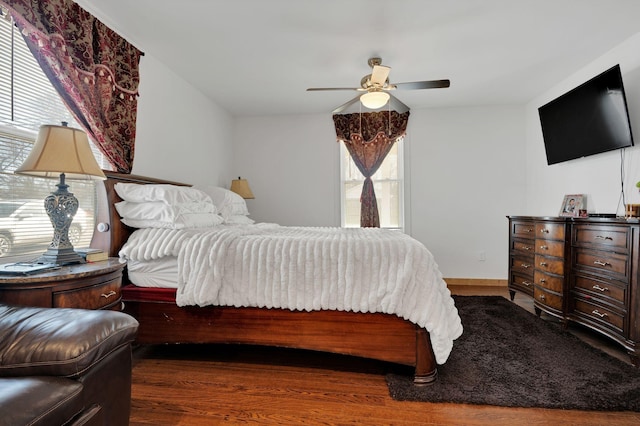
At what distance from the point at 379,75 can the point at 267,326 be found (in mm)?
2158

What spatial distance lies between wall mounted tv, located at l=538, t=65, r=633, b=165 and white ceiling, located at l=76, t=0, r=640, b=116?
0.38 m

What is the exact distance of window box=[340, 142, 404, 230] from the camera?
4.47 m

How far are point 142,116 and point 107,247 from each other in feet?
Result: 4.20

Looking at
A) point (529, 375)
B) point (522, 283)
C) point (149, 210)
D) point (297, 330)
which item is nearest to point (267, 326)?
point (297, 330)

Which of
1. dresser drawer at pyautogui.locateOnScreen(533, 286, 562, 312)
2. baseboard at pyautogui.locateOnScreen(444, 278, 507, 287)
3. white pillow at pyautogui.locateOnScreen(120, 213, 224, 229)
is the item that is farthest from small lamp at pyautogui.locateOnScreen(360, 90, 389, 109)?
baseboard at pyautogui.locateOnScreen(444, 278, 507, 287)

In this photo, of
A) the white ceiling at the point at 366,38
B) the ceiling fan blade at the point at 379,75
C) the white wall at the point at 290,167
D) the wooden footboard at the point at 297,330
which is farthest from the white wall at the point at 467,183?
the wooden footboard at the point at 297,330

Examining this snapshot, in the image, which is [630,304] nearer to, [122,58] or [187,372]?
[187,372]

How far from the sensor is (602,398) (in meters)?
1.62

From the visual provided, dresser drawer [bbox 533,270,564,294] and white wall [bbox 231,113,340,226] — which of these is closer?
dresser drawer [bbox 533,270,564,294]

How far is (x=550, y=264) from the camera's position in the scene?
8.97 ft

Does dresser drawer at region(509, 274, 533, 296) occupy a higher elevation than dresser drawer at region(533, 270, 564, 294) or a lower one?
lower

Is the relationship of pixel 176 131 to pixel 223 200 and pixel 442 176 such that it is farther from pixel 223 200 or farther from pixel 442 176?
pixel 442 176

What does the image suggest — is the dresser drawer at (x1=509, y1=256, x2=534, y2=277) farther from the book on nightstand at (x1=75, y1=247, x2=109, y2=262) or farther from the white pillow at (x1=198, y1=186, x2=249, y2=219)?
the book on nightstand at (x1=75, y1=247, x2=109, y2=262)

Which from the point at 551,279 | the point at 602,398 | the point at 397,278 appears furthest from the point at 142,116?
the point at 551,279
